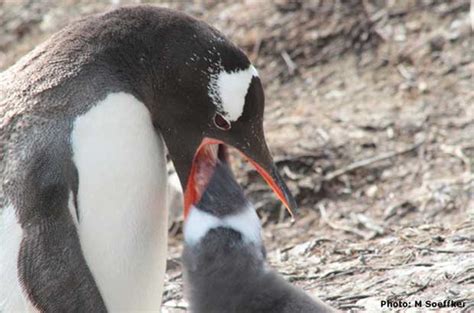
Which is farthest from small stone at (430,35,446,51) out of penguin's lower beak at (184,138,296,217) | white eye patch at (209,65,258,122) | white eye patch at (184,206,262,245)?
white eye patch at (184,206,262,245)

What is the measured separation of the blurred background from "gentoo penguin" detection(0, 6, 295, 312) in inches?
33.3

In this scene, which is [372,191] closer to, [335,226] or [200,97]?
[335,226]

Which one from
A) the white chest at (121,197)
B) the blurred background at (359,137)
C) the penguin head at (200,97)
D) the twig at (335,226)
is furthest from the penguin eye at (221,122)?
the twig at (335,226)

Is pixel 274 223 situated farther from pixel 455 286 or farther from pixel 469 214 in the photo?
pixel 455 286

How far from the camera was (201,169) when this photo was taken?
12.8ft

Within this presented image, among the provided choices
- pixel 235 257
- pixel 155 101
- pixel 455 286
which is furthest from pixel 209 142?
pixel 455 286

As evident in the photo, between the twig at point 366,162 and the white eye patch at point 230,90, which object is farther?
the twig at point 366,162

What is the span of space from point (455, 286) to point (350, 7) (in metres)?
3.35

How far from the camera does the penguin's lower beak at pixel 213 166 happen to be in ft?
12.6

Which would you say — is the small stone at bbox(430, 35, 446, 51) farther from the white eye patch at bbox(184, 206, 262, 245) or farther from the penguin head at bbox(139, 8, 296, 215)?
the white eye patch at bbox(184, 206, 262, 245)

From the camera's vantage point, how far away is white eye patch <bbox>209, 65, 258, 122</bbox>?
12.4 ft

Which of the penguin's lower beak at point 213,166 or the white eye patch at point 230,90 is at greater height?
the white eye patch at point 230,90

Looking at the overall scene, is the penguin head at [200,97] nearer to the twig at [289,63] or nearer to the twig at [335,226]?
the twig at [335,226]

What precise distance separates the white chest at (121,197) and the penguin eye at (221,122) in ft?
0.73
